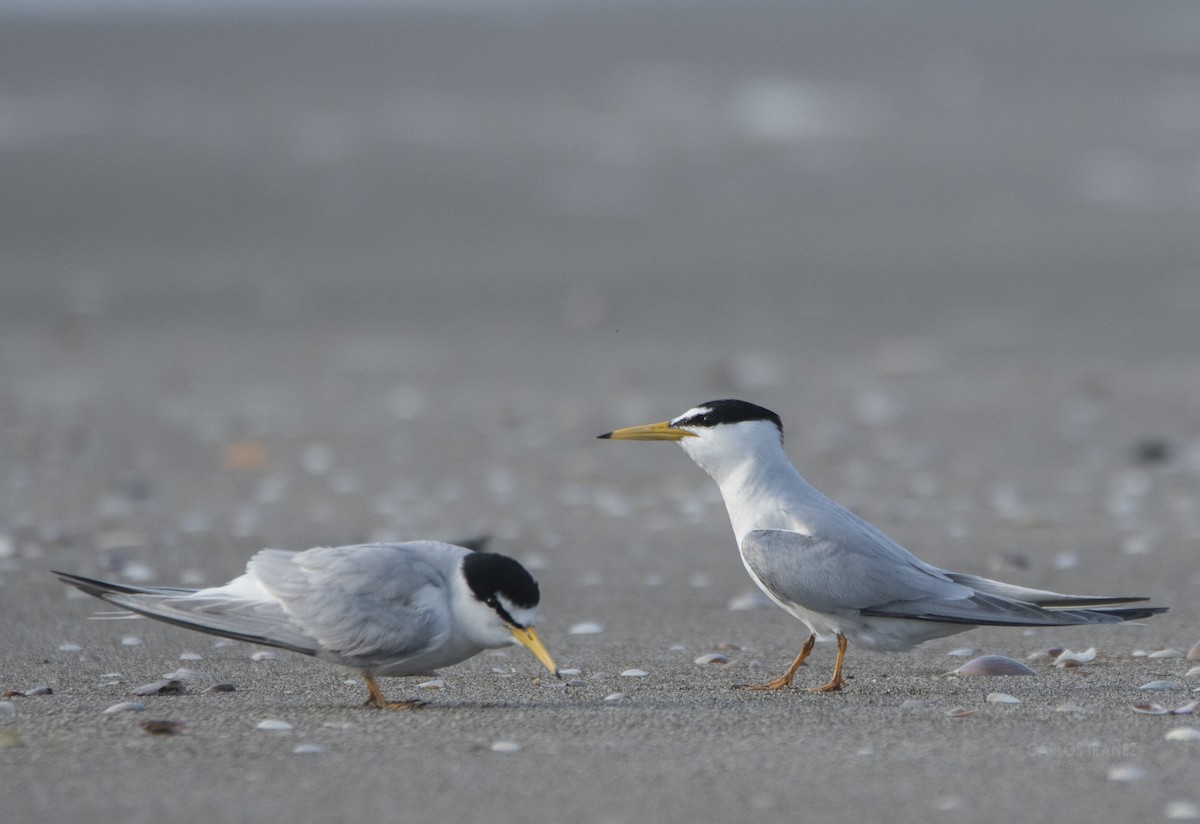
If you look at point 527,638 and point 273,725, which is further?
point 527,638

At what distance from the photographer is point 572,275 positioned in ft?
43.7

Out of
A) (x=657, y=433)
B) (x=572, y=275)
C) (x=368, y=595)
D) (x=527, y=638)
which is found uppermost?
(x=572, y=275)

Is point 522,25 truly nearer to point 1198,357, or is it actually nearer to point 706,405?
point 1198,357

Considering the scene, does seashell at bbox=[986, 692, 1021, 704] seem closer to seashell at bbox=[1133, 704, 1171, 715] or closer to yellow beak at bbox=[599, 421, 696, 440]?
seashell at bbox=[1133, 704, 1171, 715]

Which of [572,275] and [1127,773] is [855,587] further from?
[572,275]

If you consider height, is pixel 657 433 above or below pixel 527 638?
above

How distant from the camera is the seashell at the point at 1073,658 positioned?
482 centimetres

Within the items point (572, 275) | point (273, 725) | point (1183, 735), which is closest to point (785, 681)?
point (1183, 735)

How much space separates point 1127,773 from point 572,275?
1010cm

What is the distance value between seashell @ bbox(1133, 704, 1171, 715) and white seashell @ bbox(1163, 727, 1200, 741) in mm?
203

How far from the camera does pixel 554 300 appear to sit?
41.5ft

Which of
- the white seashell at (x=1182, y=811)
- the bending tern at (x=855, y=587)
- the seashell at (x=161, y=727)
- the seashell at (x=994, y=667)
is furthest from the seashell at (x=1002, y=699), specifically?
the seashell at (x=161, y=727)

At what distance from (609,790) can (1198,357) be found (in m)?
8.62

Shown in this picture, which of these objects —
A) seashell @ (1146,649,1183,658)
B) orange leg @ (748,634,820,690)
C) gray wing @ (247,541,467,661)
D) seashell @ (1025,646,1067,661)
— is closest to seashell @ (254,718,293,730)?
gray wing @ (247,541,467,661)
